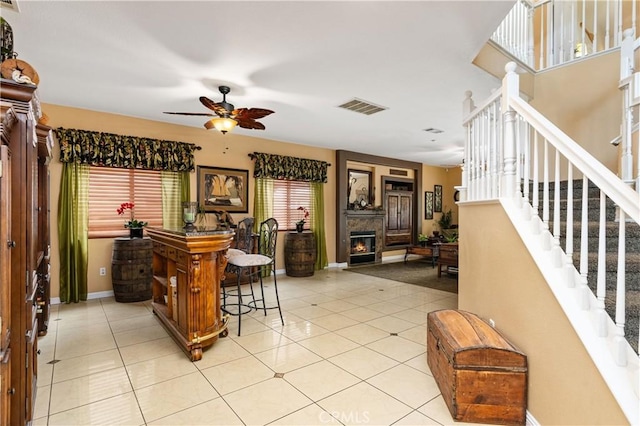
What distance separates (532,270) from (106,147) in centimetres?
505

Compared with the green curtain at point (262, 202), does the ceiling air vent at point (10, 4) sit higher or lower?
higher

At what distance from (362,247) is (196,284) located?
5369 mm

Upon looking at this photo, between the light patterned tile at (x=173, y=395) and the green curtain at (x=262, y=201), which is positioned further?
the green curtain at (x=262, y=201)

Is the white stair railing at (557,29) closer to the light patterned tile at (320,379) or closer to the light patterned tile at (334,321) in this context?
the light patterned tile at (334,321)

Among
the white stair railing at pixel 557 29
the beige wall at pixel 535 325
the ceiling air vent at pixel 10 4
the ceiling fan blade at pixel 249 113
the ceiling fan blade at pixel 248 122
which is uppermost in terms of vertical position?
the white stair railing at pixel 557 29

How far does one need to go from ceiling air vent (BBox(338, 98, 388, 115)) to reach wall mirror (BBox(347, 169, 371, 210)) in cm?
308

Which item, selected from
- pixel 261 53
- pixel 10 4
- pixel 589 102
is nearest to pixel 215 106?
pixel 261 53

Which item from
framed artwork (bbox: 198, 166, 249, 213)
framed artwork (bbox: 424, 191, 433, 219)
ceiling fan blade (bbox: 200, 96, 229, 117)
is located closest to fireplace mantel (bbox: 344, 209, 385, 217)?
framed artwork (bbox: 424, 191, 433, 219)

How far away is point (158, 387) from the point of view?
2.23m

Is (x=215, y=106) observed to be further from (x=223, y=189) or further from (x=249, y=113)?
(x=223, y=189)

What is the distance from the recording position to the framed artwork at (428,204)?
9282 millimetres

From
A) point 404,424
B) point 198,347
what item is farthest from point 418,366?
point 198,347

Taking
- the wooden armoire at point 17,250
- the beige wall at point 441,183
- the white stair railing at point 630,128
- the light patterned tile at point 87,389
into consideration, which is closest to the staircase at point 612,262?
the white stair railing at point 630,128

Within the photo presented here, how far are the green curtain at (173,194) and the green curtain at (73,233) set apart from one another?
3.27 ft
